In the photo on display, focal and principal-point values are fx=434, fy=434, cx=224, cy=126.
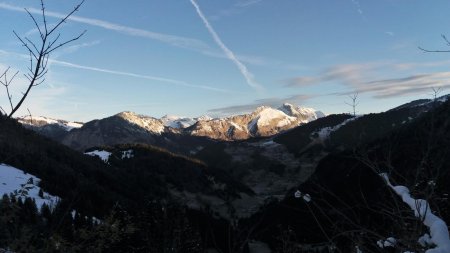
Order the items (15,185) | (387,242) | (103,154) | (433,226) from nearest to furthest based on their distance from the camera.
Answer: (433,226)
(387,242)
(15,185)
(103,154)

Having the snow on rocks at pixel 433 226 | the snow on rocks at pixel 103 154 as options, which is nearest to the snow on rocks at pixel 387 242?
the snow on rocks at pixel 433 226

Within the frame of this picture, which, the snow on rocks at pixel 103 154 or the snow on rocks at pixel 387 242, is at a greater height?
the snow on rocks at pixel 103 154

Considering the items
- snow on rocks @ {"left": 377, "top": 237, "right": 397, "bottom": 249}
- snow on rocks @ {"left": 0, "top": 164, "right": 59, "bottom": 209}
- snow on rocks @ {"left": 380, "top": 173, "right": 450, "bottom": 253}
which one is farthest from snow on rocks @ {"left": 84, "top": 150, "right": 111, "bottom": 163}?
snow on rocks @ {"left": 380, "top": 173, "right": 450, "bottom": 253}

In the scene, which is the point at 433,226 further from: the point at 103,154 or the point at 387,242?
the point at 103,154

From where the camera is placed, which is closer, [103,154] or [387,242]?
[387,242]

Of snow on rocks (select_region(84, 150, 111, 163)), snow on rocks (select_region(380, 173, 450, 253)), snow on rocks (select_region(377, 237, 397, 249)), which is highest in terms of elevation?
snow on rocks (select_region(84, 150, 111, 163))

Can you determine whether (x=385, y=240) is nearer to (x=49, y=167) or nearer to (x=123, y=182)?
(x=49, y=167)

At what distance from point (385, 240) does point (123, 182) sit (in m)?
138

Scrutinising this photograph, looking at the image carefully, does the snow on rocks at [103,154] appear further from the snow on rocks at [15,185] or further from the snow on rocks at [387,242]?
the snow on rocks at [387,242]

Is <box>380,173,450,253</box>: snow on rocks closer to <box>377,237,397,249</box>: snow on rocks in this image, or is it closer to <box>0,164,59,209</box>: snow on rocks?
<box>377,237,397,249</box>: snow on rocks

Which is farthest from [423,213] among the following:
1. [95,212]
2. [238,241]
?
[95,212]

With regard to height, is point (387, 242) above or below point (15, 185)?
below

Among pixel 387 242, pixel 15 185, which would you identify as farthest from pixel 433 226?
pixel 15 185

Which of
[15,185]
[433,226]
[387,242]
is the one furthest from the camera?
[15,185]
